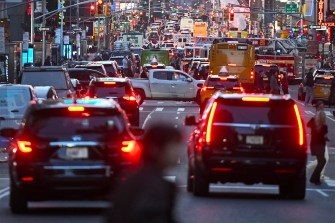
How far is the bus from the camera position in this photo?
2520 inches

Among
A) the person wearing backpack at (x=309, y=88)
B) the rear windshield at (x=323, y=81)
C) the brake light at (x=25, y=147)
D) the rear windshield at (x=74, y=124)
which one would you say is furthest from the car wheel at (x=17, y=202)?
the rear windshield at (x=323, y=81)

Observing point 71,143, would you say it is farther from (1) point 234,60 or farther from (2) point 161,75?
(1) point 234,60

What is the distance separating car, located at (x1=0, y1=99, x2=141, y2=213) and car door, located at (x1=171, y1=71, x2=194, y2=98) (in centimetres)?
3607

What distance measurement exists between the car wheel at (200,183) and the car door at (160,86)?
3292 centimetres

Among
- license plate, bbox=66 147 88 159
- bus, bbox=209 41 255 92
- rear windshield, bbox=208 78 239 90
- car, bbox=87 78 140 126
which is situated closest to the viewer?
license plate, bbox=66 147 88 159

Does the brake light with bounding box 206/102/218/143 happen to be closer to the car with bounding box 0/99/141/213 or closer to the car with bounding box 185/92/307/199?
the car with bounding box 185/92/307/199

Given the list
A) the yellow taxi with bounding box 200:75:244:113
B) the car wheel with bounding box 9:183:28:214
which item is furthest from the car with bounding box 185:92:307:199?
the yellow taxi with bounding box 200:75:244:113

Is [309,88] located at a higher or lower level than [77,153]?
lower

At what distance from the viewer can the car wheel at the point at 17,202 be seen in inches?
639

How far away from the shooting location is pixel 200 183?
1933 centimetres

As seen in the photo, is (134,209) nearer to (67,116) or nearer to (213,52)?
(67,116)

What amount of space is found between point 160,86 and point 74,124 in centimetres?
3648

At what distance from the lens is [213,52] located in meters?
65.4

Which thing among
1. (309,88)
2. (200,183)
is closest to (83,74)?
(309,88)
